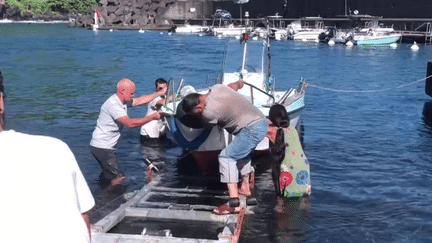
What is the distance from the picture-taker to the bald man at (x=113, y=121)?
9.05m

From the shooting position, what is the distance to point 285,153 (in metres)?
9.17

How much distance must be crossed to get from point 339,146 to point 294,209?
597 cm

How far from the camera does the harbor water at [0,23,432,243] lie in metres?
9.03

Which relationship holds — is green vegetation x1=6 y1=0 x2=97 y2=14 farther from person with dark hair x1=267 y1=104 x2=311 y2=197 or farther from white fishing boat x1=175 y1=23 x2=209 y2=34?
person with dark hair x1=267 y1=104 x2=311 y2=197

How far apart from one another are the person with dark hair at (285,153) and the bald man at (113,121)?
5.97 ft

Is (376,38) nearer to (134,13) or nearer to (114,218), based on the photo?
(114,218)

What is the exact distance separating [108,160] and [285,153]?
2.93m

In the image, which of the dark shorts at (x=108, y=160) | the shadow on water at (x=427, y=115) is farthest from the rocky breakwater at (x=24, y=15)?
the dark shorts at (x=108, y=160)

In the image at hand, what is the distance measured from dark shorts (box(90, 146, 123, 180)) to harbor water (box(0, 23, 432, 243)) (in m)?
0.40

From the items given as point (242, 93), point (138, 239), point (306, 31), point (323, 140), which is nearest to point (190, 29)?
point (306, 31)

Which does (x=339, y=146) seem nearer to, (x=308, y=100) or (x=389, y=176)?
(x=389, y=176)

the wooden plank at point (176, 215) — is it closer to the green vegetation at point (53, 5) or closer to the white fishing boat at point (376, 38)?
the white fishing boat at point (376, 38)

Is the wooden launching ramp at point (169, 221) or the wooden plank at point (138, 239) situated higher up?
the wooden plank at point (138, 239)

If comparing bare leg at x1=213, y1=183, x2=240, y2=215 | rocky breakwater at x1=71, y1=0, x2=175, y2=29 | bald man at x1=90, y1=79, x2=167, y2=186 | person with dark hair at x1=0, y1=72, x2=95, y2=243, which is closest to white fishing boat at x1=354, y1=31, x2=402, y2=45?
bald man at x1=90, y1=79, x2=167, y2=186
